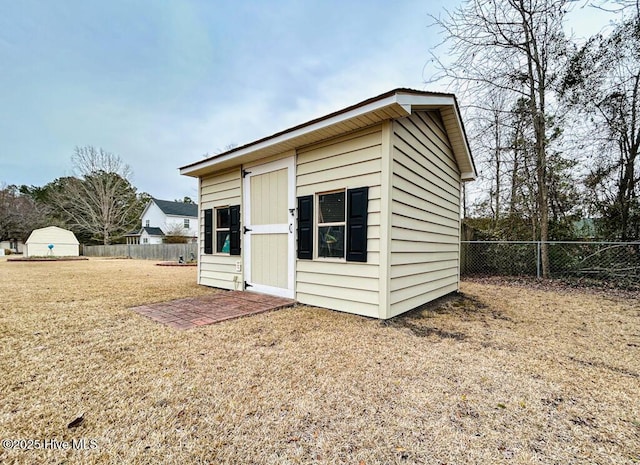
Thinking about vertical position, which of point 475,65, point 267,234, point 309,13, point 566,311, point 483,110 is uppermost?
point 309,13

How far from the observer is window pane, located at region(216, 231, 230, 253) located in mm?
5723

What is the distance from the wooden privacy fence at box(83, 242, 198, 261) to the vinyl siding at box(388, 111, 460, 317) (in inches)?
515

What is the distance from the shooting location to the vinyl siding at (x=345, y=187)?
3.54m

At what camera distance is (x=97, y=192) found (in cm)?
2153

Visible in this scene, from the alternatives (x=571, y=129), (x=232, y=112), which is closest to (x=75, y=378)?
(x=571, y=129)

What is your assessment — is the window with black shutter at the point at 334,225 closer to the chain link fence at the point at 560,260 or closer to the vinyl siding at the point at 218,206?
the vinyl siding at the point at 218,206

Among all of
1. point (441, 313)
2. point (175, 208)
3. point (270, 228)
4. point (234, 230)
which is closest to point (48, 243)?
point (175, 208)

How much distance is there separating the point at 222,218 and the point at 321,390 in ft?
15.3

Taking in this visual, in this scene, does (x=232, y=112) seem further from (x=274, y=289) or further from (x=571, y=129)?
(x=571, y=129)

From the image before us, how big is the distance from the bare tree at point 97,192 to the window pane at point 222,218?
829 inches

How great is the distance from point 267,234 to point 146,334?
2.34 m

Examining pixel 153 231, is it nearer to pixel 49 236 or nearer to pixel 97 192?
pixel 97 192

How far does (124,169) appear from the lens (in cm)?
2183

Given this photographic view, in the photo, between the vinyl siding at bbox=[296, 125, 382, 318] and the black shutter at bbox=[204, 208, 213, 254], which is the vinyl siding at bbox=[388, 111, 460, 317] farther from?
the black shutter at bbox=[204, 208, 213, 254]
